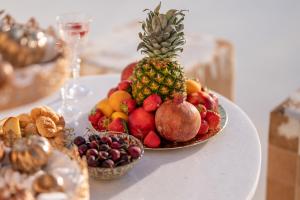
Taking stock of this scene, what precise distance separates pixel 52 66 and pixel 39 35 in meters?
0.11

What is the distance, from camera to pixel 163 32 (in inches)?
57.1

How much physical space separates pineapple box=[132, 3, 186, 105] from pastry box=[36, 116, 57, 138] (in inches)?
10.8

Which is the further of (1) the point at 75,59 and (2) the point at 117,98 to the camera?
(1) the point at 75,59

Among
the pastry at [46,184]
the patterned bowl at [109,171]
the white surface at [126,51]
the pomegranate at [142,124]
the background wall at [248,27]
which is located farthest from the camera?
the background wall at [248,27]

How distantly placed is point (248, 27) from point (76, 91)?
11.5 feet

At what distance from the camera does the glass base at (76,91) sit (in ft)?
5.95

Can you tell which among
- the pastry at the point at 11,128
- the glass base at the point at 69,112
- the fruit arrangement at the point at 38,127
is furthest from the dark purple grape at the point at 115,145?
the glass base at the point at 69,112

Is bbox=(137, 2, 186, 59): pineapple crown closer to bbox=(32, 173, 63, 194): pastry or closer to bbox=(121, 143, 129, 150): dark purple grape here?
bbox=(121, 143, 129, 150): dark purple grape

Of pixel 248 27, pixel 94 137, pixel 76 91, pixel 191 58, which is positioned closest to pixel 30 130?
pixel 94 137

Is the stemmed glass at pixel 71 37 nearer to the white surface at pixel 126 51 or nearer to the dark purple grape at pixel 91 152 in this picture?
the dark purple grape at pixel 91 152

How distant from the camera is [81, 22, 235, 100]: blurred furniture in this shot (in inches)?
108

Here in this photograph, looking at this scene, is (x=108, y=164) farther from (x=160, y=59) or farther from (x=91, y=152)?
(x=160, y=59)

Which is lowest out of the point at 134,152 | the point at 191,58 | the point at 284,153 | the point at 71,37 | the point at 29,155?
the point at 284,153

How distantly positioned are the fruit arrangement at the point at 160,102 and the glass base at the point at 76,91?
282 millimetres
